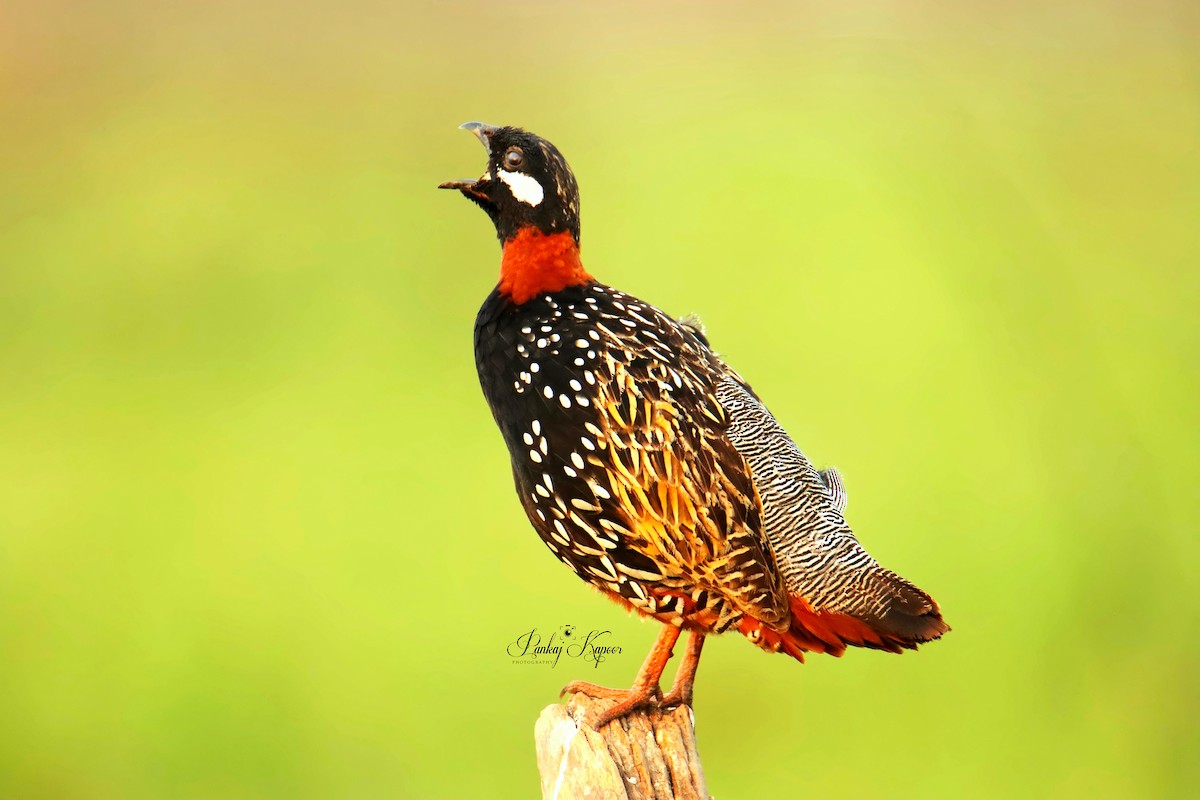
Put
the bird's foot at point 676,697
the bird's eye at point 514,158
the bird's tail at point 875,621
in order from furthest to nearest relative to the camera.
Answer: the bird's foot at point 676,697 < the bird's eye at point 514,158 < the bird's tail at point 875,621

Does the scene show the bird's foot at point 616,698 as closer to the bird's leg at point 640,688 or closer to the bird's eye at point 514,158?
the bird's leg at point 640,688

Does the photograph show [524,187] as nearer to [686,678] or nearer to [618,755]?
[686,678]

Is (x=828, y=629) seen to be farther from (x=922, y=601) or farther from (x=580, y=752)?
(x=580, y=752)

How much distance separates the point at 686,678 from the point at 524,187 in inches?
65.6

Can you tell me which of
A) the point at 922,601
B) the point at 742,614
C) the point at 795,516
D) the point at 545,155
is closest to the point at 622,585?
the point at 742,614

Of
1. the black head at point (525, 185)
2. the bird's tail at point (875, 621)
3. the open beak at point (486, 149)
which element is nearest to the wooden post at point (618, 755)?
the bird's tail at point (875, 621)

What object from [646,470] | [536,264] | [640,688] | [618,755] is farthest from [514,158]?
[618,755]

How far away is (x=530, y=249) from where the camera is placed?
3293 millimetres

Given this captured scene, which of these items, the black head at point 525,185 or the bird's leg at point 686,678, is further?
the bird's leg at point 686,678

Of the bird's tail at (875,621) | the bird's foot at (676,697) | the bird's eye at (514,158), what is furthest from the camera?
the bird's foot at (676,697)

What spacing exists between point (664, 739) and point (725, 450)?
0.93m

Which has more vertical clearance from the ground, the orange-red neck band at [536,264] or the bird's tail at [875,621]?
the orange-red neck band at [536,264]

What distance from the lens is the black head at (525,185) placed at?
3.23m

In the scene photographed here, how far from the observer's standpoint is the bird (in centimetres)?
308
